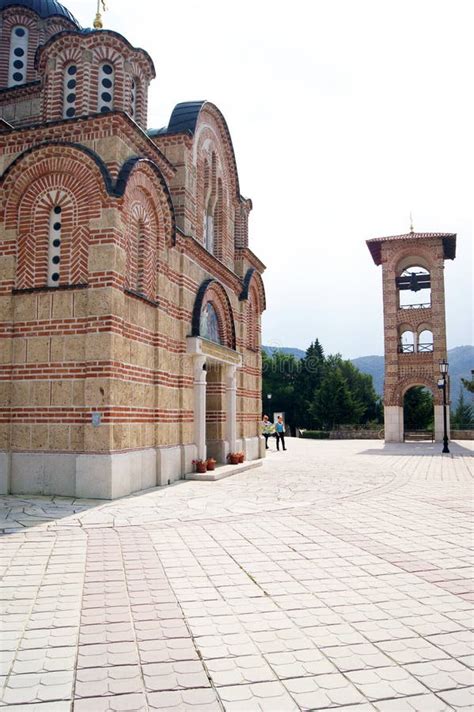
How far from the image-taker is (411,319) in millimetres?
34562

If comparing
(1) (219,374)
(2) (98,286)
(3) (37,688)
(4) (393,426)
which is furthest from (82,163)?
(4) (393,426)

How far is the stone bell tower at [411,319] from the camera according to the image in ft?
109

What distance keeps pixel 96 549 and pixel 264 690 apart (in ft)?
11.8

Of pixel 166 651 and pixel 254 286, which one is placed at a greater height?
pixel 254 286

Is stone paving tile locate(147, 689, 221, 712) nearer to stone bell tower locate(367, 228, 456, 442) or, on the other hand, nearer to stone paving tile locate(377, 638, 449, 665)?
stone paving tile locate(377, 638, 449, 665)

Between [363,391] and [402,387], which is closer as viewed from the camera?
[402,387]

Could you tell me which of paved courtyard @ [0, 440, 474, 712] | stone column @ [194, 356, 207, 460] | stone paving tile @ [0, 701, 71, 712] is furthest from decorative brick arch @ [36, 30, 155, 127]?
stone paving tile @ [0, 701, 71, 712]

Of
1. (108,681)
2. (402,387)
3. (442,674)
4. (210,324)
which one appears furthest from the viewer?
(402,387)

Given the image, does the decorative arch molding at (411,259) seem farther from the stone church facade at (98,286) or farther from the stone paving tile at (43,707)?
the stone paving tile at (43,707)

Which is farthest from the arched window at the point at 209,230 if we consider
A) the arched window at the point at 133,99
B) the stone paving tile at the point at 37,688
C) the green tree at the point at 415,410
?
the green tree at the point at 415,410

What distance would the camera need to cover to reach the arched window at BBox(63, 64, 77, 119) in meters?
11.7

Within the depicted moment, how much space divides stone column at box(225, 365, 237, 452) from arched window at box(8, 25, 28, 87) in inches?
394

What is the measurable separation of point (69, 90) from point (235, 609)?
11.1 m

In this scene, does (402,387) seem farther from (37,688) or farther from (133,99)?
(37,688)
